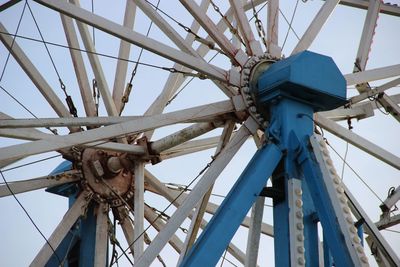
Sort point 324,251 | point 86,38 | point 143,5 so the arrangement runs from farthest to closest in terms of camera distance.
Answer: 1. point 86,38
2. point 143,5
3. point 324,251

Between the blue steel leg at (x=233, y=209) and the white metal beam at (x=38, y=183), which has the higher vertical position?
the white metal beam at (x=38, y=183)

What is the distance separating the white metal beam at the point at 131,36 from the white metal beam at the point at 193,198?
0.89 meters

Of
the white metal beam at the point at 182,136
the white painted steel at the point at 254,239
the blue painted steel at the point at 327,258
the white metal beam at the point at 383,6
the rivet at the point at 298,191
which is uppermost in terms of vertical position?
the white metal beam at the point at 383,6

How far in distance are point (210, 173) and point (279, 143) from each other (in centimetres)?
Result: 89

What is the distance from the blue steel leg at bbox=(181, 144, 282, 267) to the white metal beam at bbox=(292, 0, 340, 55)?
2.38 metres

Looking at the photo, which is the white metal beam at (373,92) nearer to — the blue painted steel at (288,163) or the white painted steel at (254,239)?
the blue painted steel at (288,163)

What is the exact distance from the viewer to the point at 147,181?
12.5 metres

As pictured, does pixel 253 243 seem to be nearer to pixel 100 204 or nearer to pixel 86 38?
pixel 100 204

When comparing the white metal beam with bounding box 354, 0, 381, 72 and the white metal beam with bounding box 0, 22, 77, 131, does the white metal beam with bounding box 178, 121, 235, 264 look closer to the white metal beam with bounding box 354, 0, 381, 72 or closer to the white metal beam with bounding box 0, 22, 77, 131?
the white metal beam with bounding box 354, 0, 381, 72

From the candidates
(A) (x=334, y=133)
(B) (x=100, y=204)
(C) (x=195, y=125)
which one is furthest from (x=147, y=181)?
(A) (x=334, y=133)

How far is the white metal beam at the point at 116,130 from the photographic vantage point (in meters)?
7.82

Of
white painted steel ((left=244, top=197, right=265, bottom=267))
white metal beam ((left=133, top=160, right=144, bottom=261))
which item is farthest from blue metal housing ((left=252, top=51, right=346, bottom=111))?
white metal beam ((left=133, top=160, right=144, bottom=261))

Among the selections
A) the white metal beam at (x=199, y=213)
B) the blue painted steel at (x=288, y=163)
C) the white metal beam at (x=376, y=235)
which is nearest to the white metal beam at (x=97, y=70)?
the white metal beam at (x=199, y=213)

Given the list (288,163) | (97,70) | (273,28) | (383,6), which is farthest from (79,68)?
(383,6)
